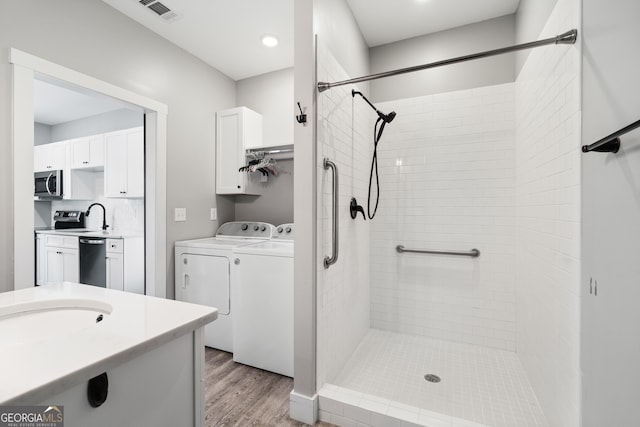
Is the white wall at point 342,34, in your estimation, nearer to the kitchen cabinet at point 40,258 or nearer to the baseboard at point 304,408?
the baseboard at point 304,408

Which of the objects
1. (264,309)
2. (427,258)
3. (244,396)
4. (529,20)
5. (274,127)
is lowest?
(244,396)

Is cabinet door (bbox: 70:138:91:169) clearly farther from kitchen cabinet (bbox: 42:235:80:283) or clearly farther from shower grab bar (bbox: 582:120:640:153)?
shower grab bar (bbox: 582:120:640:153)

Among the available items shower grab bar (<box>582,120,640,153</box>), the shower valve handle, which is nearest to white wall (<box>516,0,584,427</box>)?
shower grab bar (<box>582,120,640,153</box>)

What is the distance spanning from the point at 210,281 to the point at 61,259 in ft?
7.87

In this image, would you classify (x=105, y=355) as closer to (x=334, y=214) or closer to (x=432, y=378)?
(x=334, y=214)

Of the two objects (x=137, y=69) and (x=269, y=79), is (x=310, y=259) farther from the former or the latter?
(x=269, y=79)

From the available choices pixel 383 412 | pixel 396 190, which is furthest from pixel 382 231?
pixel 383 412

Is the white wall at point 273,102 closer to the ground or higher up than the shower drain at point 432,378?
higher up

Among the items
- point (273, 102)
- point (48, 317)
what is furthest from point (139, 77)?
point (48, 317)

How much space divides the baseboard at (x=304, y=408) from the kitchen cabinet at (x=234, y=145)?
6.39ft

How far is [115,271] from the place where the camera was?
2.96m

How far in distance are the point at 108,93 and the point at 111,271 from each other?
5.99ft

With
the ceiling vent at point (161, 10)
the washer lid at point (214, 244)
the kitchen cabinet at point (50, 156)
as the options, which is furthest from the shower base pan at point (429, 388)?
the kitchen cabinet at point (50, 156)

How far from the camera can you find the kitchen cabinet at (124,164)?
3.21 meters
